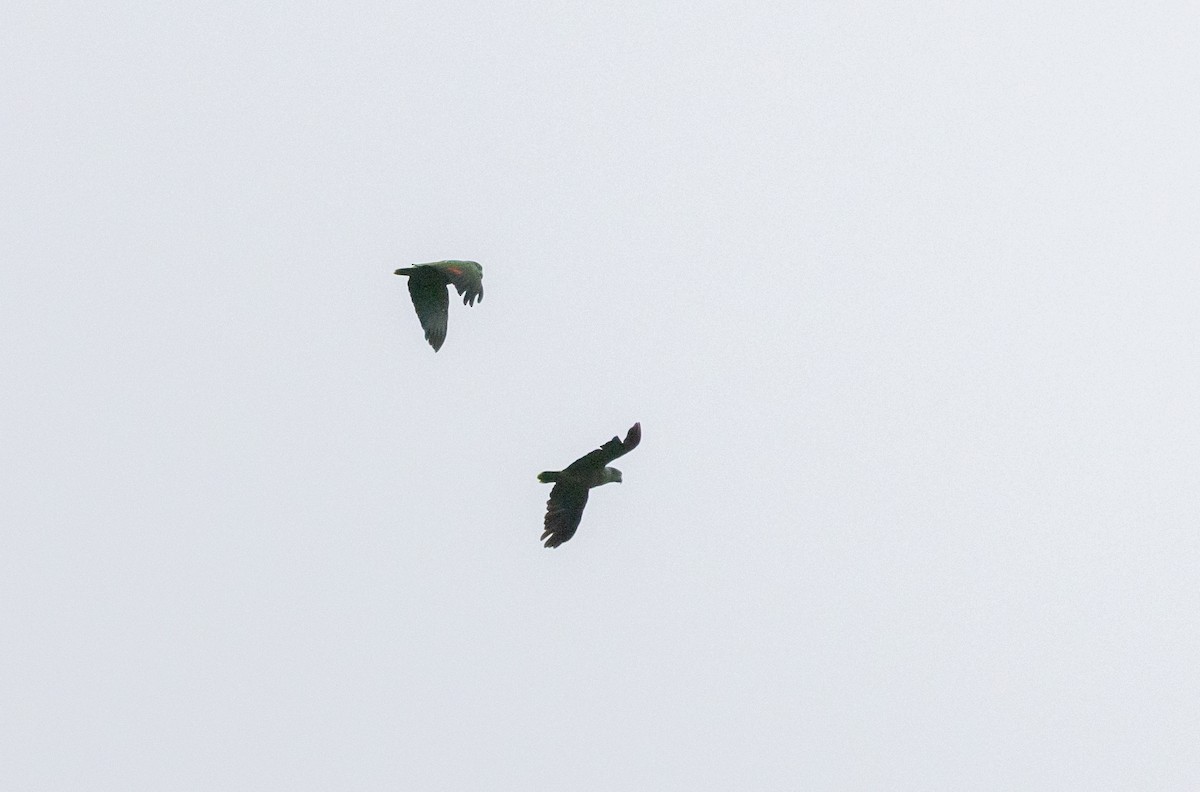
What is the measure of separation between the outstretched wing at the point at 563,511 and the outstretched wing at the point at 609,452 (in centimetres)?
53

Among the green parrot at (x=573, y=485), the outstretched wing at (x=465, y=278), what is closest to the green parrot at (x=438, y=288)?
the outstretched wing at (x=465, y=278)

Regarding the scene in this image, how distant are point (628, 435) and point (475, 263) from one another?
490 centimetres

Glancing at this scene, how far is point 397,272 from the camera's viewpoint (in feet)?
108

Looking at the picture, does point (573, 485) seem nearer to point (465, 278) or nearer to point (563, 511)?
point (563, 511)

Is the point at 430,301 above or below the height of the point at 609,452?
above

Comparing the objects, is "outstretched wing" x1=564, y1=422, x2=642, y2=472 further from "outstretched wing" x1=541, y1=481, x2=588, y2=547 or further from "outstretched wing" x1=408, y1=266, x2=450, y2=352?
"outstretched wing" x1=408, y1=266, x2=450, y2=352

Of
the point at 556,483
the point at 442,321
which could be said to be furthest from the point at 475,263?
the point at 556,483

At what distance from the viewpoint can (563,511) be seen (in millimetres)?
33344

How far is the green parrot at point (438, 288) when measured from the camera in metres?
32.7

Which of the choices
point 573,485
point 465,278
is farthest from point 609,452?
point 465,278

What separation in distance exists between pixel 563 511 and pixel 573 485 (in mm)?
603

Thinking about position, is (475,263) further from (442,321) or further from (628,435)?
(628,435)

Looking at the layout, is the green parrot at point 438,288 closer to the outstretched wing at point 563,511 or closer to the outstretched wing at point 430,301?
the outstretched wing at point 430,301

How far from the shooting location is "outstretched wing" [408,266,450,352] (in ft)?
109
